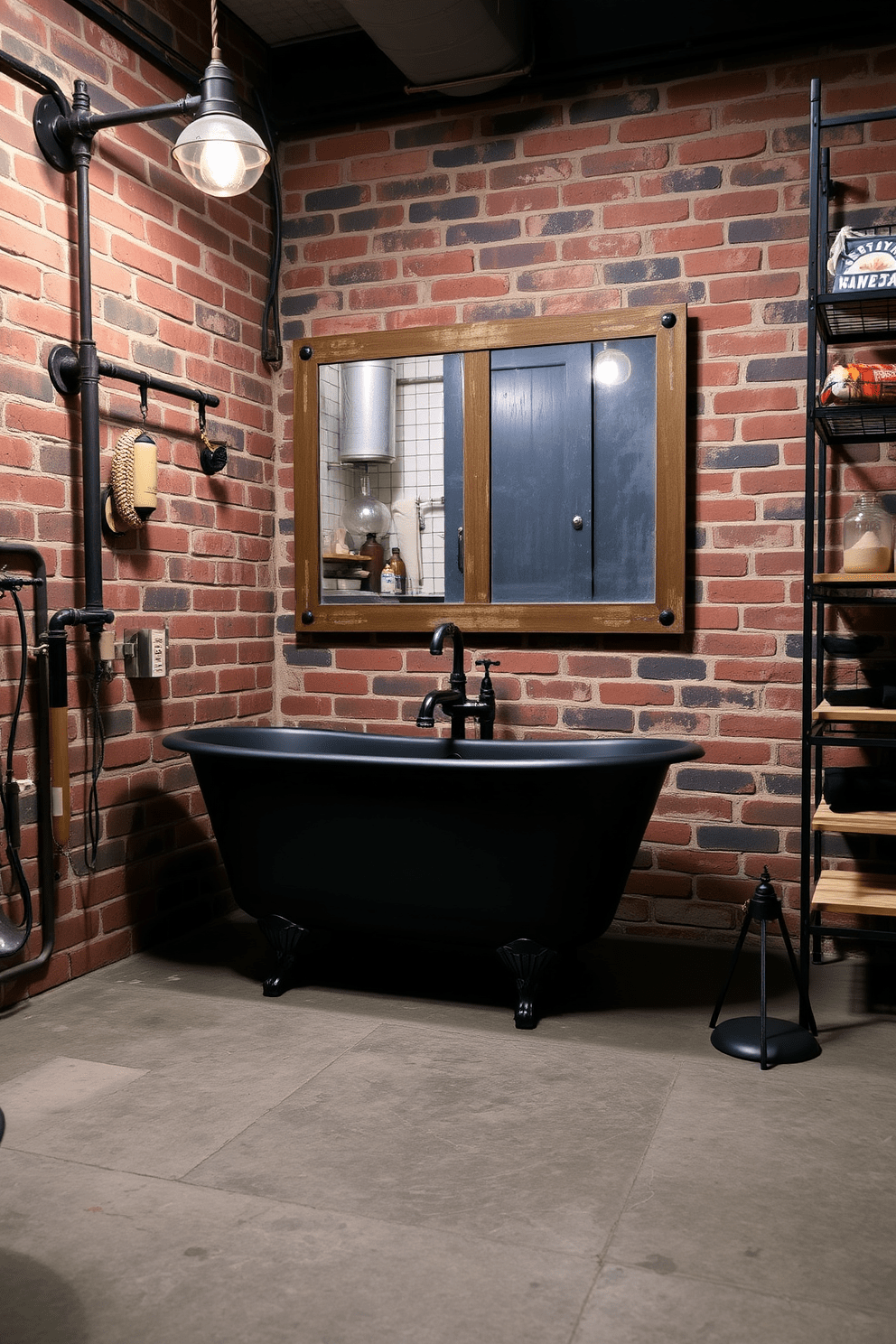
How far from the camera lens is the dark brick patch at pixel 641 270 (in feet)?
9.76

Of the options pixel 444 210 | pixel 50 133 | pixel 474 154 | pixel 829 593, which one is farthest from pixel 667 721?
pixel 50 133

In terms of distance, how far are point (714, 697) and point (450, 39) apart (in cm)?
190

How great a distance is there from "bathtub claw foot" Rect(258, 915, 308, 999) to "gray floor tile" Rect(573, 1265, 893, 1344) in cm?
129

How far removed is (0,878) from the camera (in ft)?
7.93

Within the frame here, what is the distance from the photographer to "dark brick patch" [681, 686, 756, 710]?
9.66ft

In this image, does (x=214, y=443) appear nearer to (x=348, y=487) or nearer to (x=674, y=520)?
(x=348, y=487)

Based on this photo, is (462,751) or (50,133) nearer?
(50,133)

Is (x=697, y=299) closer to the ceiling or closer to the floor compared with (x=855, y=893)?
closer to the ceiling

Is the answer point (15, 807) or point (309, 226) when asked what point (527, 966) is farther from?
point (309, 226)

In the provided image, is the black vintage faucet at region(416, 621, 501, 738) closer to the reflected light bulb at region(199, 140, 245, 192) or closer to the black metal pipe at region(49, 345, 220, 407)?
the black metal pipe at region(49, 345, 220, 407)

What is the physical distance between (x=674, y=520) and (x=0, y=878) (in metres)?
1.96

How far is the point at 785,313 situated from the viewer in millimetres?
2871

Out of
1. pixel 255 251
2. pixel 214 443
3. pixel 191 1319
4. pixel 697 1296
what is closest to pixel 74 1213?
pixel 191 1319

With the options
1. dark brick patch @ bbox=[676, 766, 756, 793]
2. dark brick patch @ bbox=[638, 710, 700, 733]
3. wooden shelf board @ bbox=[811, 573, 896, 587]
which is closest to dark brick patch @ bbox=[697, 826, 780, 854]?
dark brick patch @ bbox=[676, 766, 756, 793]
